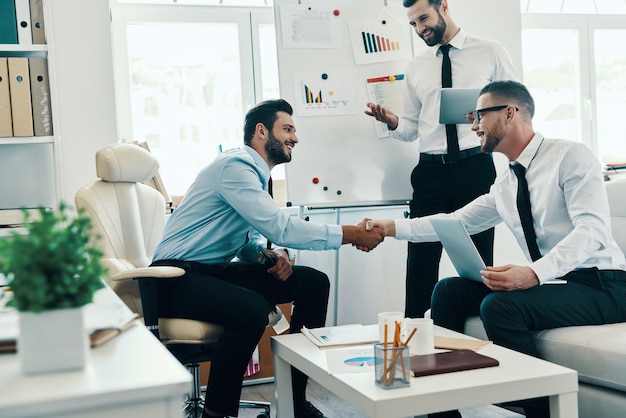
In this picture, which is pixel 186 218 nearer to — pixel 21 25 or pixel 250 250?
pixel 250 250

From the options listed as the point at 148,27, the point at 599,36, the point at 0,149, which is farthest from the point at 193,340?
the point at 599,36

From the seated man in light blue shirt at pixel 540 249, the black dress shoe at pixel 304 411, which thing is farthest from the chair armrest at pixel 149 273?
the seated man in light blue shirt at pixel 540 249

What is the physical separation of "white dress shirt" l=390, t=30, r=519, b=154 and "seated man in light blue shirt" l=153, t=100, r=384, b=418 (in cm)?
69

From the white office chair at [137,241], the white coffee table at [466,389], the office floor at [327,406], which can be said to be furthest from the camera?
the office floor at [327,406]

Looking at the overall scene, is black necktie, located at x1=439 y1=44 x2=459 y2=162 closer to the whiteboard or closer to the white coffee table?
the whiteboard

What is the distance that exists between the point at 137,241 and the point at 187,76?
1558 mm

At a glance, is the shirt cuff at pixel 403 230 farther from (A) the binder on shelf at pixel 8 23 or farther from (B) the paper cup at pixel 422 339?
(A) the binder on shelf at pixel 8 23

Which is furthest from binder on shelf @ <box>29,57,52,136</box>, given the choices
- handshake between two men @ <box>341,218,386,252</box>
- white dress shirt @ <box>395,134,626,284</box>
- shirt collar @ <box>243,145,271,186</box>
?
white dress shirt @ <box>395,134,626,284</box>

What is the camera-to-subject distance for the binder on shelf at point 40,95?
10.4ft

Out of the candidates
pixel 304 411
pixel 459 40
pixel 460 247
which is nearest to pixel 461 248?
pixel 460 247

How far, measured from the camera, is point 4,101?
3121mm

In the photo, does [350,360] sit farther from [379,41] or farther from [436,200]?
[379,41]

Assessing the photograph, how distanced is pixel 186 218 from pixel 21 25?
128 cm

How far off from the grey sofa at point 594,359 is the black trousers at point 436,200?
992 mm
